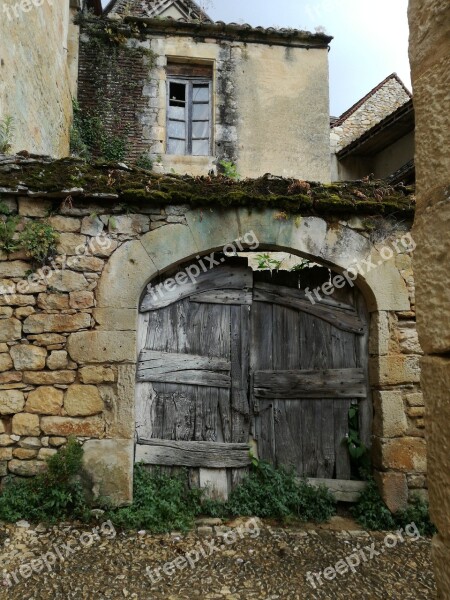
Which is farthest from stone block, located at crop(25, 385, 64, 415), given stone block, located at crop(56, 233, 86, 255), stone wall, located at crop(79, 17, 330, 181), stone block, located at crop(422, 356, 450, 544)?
stone wall, located at crop(79, 17, 330, 181)

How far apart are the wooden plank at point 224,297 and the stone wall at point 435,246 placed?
9.05 ft

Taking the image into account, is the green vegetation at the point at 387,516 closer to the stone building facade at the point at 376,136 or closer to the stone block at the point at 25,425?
the stone block at the point at 25,425

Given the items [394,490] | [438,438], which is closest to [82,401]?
[394,490]

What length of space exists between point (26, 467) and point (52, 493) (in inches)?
11.6

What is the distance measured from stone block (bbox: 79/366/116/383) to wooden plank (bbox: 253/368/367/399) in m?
1.25

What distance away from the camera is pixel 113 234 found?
359 cm

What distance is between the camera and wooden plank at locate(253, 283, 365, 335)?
13.1ft

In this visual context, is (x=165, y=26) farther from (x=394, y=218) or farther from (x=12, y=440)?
(x=12, y=440)

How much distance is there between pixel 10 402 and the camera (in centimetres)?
337

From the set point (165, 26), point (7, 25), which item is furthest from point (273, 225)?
point (165, 26)

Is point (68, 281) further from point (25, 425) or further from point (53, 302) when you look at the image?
point (25, 425)

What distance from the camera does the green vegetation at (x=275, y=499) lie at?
3.59 metres

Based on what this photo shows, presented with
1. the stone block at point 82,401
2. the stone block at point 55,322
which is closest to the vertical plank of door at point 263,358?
the stone block at point 82,401

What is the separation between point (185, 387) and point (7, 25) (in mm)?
3856
